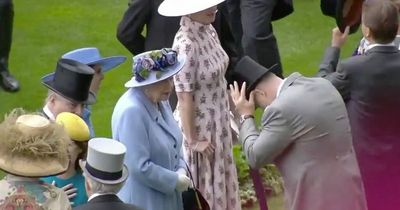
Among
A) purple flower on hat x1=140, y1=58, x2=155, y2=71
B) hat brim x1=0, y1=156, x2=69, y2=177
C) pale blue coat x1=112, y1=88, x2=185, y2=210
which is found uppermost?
hat brim x1=0, y1=156, x2=69, y2=177

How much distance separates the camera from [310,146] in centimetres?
495

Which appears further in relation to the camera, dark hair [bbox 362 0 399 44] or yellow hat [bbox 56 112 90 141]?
dark hair [bbox 362 0 399 44]

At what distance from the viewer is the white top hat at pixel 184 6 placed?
6055 millimetres

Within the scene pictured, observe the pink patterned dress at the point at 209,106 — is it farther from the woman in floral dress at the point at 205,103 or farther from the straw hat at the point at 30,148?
the straw hat at the point at 30,148

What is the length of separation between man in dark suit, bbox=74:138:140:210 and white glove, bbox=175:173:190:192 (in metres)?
0.89

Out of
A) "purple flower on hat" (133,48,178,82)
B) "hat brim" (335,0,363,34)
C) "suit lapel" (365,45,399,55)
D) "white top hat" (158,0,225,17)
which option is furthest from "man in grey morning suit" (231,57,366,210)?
"hat brim" (335,0,363,34)

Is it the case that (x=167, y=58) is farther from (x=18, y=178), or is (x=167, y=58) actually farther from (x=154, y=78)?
(x=18, y=178)

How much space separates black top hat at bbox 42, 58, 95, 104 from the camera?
5316 millimetres

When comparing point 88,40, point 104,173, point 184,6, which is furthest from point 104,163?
point 88,40

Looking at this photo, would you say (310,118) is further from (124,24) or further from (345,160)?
(124,24)

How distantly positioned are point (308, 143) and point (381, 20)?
1.15 metres

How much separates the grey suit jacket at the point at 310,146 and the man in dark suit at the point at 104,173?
0.87 m

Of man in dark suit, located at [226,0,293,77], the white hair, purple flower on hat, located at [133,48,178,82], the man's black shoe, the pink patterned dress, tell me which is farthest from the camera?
the man's black shoe

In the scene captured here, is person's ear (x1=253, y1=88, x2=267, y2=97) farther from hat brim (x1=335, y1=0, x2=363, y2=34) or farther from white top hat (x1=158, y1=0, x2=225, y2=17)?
hat brim (x1=335, y1=0, x2=363, y2=34)
